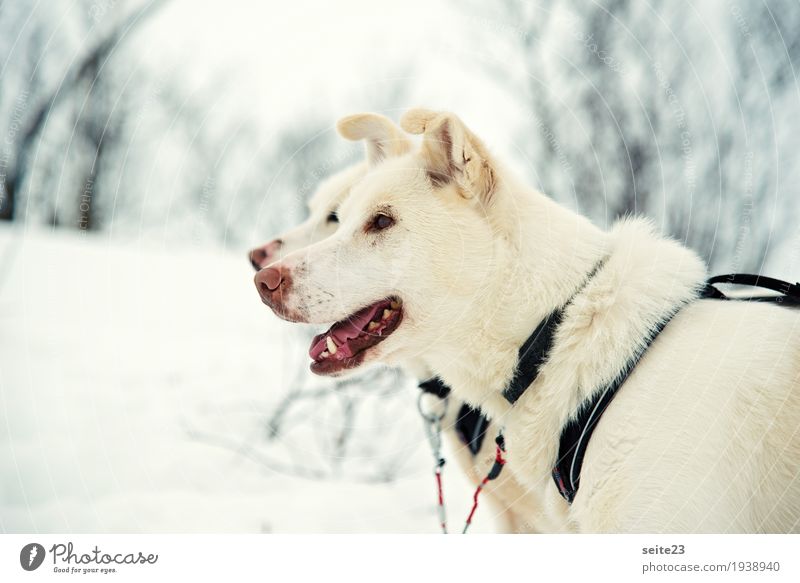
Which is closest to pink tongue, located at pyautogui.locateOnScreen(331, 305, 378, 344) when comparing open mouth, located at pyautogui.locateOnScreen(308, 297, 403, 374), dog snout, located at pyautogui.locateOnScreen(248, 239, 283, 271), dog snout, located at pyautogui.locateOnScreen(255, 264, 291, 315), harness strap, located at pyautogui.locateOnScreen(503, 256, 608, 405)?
open mouth, located at pyautogui.locateOnScreen(308, 297, 403, 374)

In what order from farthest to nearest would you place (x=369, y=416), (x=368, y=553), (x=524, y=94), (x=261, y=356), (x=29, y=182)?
(x=261, y=356) → (x=369, y=416) → (x=524, y=94) → (x=29, y=182) → (x=368, y=553)

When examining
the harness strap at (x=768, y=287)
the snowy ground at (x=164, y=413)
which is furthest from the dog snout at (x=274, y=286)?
A: the harness strap at (x=768, y=287)

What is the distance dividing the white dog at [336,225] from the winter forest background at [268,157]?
475 mm

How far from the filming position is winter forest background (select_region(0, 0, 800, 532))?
282cm

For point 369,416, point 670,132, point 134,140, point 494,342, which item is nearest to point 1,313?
point 134,140

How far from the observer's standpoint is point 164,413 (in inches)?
142

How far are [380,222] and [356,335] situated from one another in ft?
1.32

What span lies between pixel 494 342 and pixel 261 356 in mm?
2679

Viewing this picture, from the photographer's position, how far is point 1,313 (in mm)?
3270

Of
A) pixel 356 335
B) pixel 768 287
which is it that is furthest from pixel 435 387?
pixel 768 287

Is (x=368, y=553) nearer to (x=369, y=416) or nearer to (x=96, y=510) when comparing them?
→ (x=96, y=510)

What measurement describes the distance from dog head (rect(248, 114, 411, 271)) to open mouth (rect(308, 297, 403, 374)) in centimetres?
85

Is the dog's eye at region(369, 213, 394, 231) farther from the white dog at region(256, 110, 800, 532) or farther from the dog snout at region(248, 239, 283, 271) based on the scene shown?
the dog snout at region(248, 239, 283, 271)

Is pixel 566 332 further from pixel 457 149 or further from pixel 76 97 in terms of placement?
pixel 76 97
